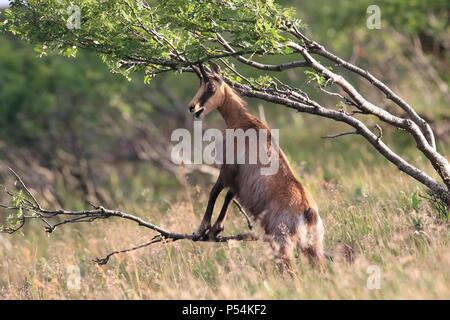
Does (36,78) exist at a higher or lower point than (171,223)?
higher

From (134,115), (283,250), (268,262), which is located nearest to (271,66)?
(283,250)

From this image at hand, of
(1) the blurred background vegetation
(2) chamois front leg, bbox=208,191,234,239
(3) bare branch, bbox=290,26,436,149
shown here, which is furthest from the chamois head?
(1) the blurred background vegetation

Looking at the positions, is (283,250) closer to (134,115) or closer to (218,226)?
(218,226)

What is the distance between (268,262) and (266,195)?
73 cm

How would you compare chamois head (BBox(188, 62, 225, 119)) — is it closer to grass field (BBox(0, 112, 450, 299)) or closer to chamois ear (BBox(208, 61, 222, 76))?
chamois ear (BBox(208, 61, 222, 76))

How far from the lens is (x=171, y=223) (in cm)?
1048

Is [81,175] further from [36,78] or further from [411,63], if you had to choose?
[411,63]

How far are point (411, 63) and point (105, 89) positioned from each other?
8250 mm

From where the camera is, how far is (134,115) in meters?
22.0

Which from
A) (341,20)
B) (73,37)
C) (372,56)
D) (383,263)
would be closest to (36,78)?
(341,20)

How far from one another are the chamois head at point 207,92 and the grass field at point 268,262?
1497 mm

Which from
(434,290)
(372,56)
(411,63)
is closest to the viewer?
(434,290)

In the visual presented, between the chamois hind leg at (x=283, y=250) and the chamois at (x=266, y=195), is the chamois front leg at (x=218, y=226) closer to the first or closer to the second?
the chamois at (x=266, y=195)

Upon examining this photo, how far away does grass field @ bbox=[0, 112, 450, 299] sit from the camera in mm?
6695
